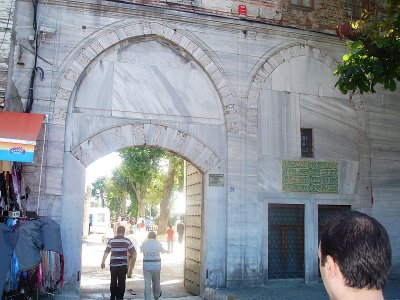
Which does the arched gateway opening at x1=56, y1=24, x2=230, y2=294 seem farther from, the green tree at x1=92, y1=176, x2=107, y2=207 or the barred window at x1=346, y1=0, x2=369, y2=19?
the green tree at x1=92, y1=176, x2=107, y2=207

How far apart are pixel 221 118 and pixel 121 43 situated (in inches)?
97.5

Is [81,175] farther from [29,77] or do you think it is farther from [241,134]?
[241,134]

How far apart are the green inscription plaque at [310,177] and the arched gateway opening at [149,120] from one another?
144cm

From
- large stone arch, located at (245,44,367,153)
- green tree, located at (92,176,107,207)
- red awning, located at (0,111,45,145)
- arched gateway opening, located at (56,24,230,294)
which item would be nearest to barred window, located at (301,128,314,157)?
large stone arch, located at (245,44,367,153)

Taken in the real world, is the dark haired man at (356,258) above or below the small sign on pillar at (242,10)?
below

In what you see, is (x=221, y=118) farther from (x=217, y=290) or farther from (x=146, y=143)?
(x=217, y=290)

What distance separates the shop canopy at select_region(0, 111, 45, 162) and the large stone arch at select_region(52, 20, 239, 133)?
1.13 meters

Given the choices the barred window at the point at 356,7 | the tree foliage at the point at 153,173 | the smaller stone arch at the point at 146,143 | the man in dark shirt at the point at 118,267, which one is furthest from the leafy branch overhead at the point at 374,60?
the tree foliage at the point at 153,173

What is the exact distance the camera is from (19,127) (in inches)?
272

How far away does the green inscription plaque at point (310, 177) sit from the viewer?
31.6 ft

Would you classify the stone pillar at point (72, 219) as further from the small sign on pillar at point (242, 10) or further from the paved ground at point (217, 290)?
the small sign on pillar at point (242, 10)

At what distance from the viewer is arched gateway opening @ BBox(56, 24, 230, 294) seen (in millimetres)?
8336

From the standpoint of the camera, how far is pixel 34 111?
26.8 ft

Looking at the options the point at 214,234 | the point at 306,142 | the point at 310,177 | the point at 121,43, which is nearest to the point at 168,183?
the point at 306,142
